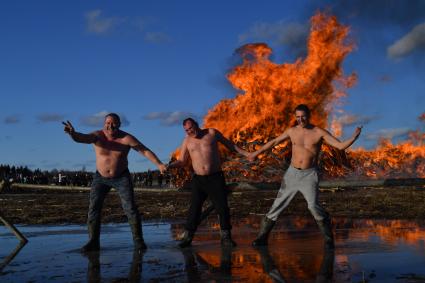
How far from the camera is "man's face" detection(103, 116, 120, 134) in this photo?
8406mm

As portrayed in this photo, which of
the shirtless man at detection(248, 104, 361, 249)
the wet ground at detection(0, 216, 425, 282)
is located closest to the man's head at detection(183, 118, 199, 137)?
the shirtless man at detection(248, 104, 361, 249)

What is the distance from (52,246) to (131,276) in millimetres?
3385

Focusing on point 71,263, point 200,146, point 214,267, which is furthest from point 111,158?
point 214,267

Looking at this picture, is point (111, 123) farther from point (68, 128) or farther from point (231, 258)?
point (231, 258)

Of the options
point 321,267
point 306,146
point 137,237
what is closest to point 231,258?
point 321,267

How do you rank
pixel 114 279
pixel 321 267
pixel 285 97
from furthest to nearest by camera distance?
pixel 285 97, pixel 321 267, pixel 114 279

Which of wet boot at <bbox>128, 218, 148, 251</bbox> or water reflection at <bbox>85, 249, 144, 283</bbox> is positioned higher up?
wet boot at <bbox>128, 218, 148, 251</bbox>

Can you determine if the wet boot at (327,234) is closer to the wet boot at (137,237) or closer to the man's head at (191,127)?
the man's head at (191,127)

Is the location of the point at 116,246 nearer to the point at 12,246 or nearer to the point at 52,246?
the point at 52,246

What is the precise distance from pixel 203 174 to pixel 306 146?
1.61 meters

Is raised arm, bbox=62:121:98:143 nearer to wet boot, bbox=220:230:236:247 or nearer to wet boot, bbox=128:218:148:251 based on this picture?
wet boot, bbox=128:218:148:251

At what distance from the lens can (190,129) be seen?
8.59m

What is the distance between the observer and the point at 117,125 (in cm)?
848

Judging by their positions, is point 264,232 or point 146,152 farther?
point 146,152
